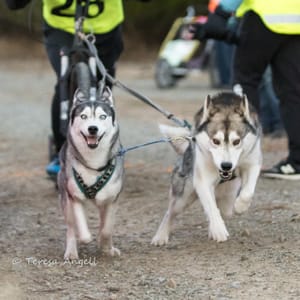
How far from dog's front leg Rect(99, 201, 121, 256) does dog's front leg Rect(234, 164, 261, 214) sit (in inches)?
27.0

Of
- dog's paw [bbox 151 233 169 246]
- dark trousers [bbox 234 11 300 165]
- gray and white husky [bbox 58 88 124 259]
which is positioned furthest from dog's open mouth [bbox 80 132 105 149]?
dark trousers [bbox 234 11 300 165]

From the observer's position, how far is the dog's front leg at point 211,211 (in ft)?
16.1

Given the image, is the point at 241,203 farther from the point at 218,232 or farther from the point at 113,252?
the point at 113,252

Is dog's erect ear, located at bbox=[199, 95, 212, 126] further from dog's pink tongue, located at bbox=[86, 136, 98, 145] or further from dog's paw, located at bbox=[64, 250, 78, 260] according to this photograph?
dog's paw, located at bbox=[64, 250, 78, 260]

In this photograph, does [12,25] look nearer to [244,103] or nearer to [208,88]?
[208,88]

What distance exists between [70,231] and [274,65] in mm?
2687

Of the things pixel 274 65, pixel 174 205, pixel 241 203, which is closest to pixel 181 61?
pixel 274 65

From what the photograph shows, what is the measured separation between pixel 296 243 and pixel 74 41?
7.05ft

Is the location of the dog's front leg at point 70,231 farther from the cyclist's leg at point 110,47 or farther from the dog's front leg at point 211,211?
the cyclist's leg at point 110,47

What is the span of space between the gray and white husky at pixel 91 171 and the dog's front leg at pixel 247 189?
66 cm

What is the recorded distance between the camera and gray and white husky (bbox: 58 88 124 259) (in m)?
4.84

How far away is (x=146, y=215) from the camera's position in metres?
6.13

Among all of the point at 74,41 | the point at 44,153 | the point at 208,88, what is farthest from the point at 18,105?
the point at 74,41

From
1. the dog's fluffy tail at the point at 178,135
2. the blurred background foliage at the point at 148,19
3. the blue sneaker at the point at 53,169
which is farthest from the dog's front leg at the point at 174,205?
the blurred background foliage at the point at 148,19
